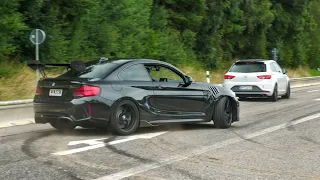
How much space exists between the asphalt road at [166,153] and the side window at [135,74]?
104 cm

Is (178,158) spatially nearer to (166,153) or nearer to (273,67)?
(166,153)

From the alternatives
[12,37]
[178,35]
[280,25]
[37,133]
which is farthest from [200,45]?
[37,133]

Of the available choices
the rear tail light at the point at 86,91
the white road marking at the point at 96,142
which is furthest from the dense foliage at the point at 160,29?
the white road marking at the point at 96,142

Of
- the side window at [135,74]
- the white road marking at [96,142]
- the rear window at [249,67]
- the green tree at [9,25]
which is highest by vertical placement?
the green tree at [9,25]

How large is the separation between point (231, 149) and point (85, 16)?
570 inches

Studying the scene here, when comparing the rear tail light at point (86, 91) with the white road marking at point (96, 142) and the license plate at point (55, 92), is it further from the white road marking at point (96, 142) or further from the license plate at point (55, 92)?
the white road marking at point (96, 142)

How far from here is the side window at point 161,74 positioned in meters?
10.1

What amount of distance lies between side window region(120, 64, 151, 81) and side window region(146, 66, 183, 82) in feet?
0.45

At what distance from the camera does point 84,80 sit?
9094 millimetres

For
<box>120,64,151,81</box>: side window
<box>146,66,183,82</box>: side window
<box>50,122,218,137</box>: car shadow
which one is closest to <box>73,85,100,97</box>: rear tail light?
<box>120,64,151,81</box>: side window

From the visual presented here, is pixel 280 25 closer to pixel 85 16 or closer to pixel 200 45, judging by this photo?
pixel 200 45

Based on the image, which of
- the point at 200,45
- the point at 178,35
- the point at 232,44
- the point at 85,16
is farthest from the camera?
the point at 232,44

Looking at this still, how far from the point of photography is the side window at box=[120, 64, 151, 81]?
9591 mm

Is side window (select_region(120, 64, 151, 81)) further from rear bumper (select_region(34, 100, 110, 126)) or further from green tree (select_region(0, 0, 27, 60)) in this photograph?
green tree (select_region(0, 0, 27, 60))
